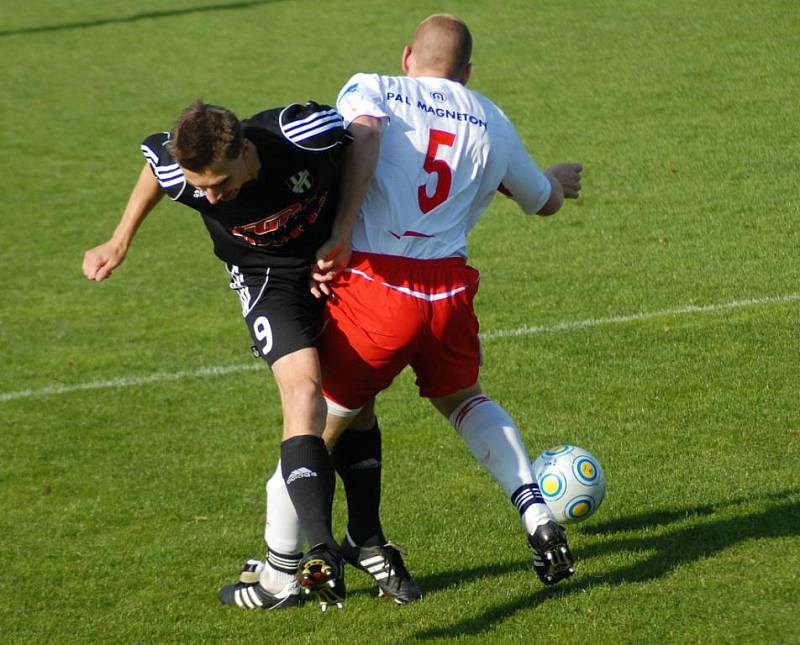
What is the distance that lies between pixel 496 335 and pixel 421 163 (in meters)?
4.76

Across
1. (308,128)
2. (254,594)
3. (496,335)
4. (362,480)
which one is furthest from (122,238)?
(496,335)

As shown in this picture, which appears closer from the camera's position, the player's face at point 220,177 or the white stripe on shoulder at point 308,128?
the player's face at point 220,177

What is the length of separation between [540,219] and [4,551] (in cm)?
771

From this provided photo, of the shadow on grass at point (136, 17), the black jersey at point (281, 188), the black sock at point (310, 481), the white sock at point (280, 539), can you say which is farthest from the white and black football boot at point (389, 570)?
the shadow on grass at point (136, 17)

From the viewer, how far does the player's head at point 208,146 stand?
4621 mm

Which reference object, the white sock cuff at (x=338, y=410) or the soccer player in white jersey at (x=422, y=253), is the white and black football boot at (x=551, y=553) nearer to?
the soccer player in white jersey at (x=422, y=253)

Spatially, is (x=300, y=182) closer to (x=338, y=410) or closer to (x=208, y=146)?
(x=208, y=146)

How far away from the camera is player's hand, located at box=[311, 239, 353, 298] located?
5.10 metres

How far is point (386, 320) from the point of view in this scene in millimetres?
5148

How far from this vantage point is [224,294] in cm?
1181

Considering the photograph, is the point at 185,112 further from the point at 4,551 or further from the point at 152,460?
the point at 152,460

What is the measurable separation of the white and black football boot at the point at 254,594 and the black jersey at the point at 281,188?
4.45 ft

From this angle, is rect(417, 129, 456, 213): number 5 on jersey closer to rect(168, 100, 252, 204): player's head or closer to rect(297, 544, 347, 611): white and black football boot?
rect(168, 100, 252, 204): player's head

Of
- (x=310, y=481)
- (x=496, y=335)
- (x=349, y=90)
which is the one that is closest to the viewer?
(x=310, y=481)
